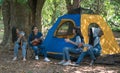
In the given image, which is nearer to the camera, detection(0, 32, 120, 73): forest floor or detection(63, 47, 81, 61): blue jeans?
detection(0, 32, 120, 73): forest floor

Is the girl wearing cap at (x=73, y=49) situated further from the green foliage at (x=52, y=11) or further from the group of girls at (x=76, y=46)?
the green foliage at (x=52, y=11)

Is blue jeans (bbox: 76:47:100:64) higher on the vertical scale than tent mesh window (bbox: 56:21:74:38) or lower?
lower

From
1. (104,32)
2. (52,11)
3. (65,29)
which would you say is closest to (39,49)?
(65,29)

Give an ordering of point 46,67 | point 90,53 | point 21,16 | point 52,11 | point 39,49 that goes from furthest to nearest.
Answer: point 52,11 < point 21,16 < point 39,49 < point 90,53 < point 46,67

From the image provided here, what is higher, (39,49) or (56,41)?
(56,41)

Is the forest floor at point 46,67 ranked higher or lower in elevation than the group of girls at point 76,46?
lower

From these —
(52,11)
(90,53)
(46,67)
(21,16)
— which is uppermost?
(21,16)

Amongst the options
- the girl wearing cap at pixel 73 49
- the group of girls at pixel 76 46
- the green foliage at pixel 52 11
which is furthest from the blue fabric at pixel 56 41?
the green foliage at pixel 52 11

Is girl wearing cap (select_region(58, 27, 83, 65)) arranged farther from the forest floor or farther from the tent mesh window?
the tent mesh window

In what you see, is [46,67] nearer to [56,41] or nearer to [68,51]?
[68,51]

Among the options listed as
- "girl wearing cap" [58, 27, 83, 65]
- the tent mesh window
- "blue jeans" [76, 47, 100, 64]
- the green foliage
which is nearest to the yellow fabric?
the tent mesh window

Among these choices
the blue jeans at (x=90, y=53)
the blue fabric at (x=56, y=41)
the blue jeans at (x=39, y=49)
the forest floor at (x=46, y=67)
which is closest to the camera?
the forest floor at (x=46, y=67)

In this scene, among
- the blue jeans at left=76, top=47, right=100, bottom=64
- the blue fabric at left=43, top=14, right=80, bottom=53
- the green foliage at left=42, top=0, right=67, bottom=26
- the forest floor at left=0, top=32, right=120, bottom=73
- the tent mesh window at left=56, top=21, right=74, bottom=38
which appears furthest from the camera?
the green foliage at left=42, top=0, right=67, bottom=26

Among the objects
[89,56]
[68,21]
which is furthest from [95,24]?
[89,56]
